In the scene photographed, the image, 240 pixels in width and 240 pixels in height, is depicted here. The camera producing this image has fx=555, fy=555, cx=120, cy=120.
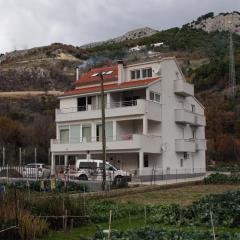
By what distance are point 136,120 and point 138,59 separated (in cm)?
1971

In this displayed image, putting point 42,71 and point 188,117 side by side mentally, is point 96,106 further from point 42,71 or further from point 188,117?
point 42,71

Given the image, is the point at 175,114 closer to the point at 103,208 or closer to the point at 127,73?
the point at 127,73

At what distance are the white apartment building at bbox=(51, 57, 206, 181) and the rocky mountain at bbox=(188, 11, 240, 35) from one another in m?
126

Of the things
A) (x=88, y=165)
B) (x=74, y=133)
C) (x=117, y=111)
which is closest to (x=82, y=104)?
(x=74, y=133)

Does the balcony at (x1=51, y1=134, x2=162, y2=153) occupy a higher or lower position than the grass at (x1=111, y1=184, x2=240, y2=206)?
higher

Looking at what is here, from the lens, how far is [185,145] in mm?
58781

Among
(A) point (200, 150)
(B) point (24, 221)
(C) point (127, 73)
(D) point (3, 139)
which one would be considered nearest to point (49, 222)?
(B) point (24, 221)

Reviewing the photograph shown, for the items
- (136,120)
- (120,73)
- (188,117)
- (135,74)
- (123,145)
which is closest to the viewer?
(123,145)

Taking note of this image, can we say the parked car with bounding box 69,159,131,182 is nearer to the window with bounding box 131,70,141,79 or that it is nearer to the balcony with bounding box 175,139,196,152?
the balcony with bounding box 175,139,196,152

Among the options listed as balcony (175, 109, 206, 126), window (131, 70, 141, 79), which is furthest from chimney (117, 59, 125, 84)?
balcony (175, 109, 206, 126)

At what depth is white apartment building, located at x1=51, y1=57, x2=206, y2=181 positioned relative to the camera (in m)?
52.9

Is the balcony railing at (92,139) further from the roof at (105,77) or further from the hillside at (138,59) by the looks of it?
the hillside at (138,59)

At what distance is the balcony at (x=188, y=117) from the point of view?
58469 millimetres

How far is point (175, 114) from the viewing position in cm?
5844
